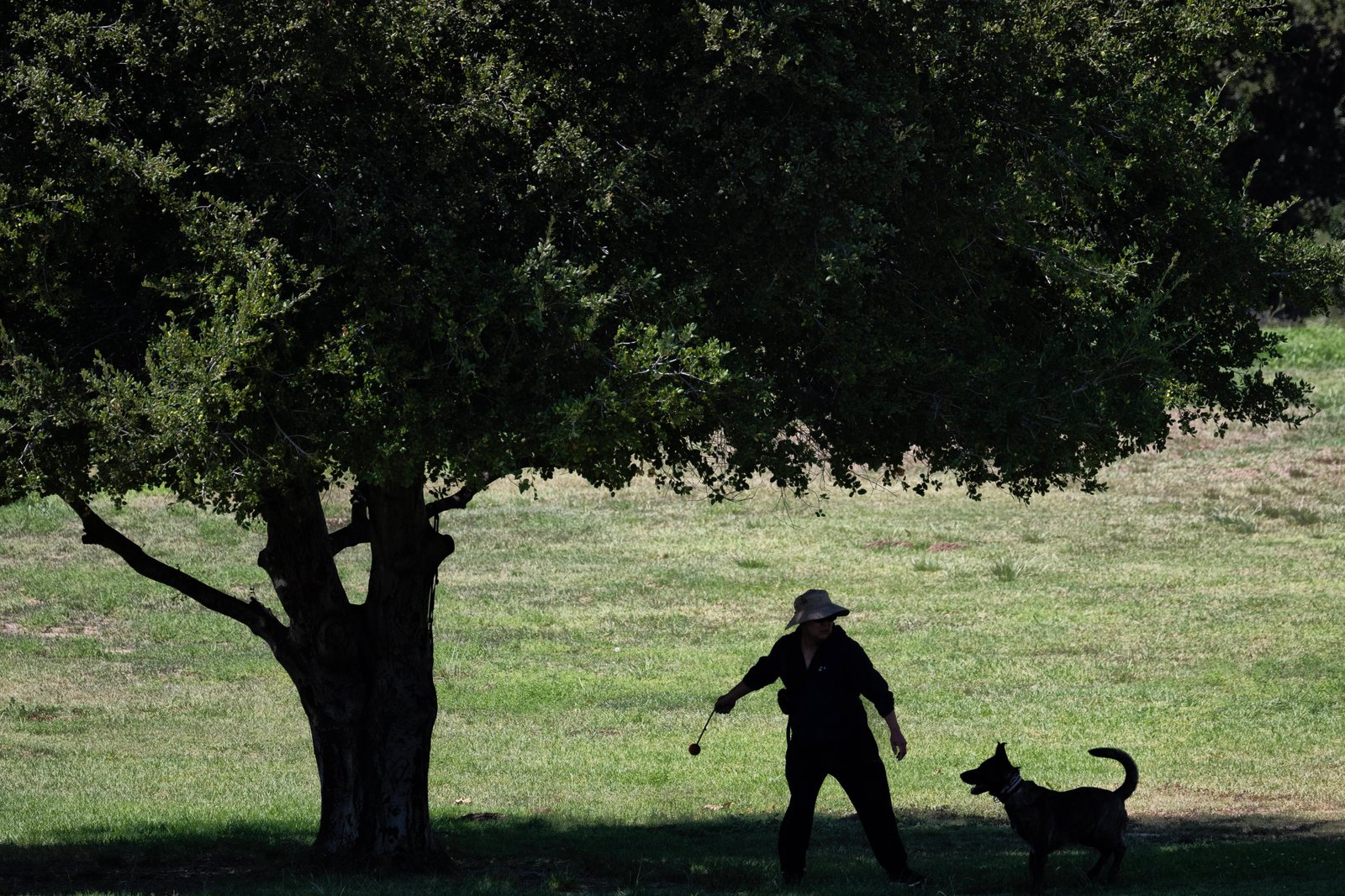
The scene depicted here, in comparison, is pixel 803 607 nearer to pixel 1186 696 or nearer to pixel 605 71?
pixel 605 71

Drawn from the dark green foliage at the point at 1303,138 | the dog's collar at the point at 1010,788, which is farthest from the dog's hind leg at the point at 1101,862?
the dark green foliage at the point at 1303,138

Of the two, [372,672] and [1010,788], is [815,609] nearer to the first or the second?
[1010,788]

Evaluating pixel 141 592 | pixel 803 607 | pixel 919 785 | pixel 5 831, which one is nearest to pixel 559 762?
pixel 919 785

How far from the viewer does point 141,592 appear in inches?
1165

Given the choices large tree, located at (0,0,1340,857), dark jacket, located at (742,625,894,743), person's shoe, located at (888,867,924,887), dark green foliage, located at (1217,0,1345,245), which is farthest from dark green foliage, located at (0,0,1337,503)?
dark green foliage, located at (1217,0,1345,245)

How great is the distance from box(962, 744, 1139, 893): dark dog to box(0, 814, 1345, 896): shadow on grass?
0.41 meters

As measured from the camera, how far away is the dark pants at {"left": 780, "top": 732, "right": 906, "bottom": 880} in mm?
9609

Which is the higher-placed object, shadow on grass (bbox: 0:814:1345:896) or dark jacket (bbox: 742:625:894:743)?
dark jacket (bbox: 742:625:894:743)

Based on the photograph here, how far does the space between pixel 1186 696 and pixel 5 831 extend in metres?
13.9

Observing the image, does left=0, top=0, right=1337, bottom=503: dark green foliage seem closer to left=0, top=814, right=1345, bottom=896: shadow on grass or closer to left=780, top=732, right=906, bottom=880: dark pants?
left=780, top=732, right=906, bottom=880: dark pants

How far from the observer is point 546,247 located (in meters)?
8.91

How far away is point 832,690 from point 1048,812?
5.02ft

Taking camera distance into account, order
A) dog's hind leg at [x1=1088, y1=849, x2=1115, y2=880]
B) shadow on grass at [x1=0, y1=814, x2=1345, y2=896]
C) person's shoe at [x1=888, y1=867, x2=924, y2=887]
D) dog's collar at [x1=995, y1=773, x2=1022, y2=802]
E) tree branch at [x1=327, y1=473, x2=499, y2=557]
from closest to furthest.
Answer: dog's collar at [x1=995, y1=773, x2=1022, y2=802]
person's shoe at [x1=888, y1=867, x2=924, y2=887]
dog's hind leg at [x1=1088, y1=849, x2=1115, y2=880]
shadow on grass at [x1=0, y1=814, x2=1345, y2=896]
tree branch at [x1=327, y1=473, x2=499, y2=557]

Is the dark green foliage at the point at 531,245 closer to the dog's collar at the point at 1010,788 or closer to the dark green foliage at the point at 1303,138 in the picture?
the dog's collar at the point at 1010,788
